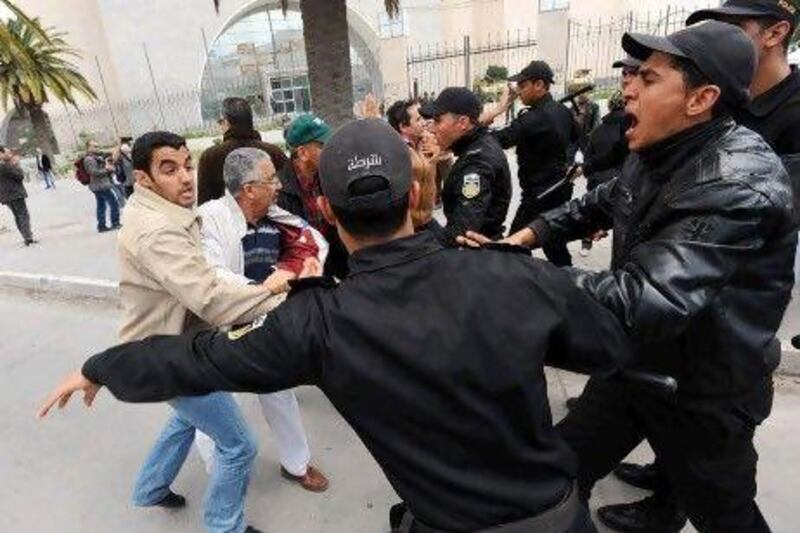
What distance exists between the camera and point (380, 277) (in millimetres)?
1146

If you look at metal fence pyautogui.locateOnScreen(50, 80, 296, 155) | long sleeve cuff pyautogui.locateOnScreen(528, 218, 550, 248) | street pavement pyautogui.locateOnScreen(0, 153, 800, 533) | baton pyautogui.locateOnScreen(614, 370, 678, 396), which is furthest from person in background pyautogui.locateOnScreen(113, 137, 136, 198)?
metal fence pyautogui.locateOnScreen(50, 80, 296, 155)

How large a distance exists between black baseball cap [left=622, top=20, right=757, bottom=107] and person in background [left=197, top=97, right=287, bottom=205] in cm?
254

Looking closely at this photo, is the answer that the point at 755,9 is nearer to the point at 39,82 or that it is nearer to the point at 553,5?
the point at 39,82

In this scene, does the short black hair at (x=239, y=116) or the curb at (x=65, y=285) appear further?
the curb at (x=65, y=285)

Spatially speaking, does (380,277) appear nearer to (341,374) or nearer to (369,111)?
(341,374)

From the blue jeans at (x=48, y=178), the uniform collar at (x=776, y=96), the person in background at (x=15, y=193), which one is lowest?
the blue jeans at (x=48, y=178)

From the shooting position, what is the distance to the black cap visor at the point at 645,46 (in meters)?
1.40

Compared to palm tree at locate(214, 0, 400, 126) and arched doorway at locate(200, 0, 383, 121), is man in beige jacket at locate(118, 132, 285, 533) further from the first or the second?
arched doorway at locate(200, 0, 383, 121)

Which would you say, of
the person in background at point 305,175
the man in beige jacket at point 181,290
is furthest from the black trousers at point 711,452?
the person in background at point 305,175

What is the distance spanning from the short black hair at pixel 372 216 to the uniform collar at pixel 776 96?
7.03 ft

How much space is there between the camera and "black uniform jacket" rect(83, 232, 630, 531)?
112 cm

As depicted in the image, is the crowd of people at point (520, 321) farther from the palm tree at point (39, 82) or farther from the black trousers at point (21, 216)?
the palm tree at point (39, 82)

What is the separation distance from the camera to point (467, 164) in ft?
9.57

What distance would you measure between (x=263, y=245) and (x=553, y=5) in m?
31.2
